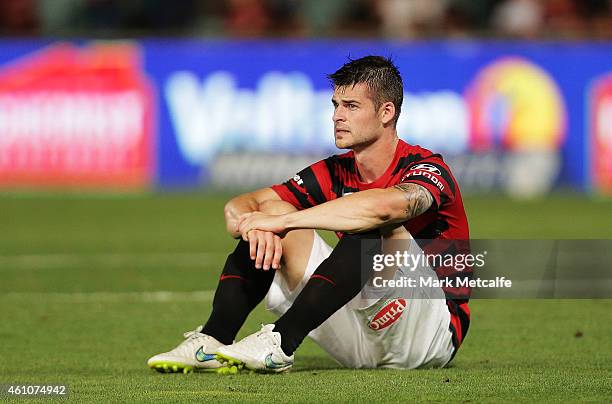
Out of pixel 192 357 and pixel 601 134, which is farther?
pixel 601 134

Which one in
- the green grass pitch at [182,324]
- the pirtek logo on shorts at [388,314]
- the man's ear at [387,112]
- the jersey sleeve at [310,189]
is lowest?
the green grass pitch at [182,324]

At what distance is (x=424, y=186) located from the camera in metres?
5.78

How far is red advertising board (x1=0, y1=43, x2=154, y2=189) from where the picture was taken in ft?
57.1

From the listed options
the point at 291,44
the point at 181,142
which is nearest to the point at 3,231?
the point at 181,142

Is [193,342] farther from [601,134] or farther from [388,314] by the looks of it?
[601,134]

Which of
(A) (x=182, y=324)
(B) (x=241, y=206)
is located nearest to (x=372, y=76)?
(B) (x=241, y=206)

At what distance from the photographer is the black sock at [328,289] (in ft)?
18.5

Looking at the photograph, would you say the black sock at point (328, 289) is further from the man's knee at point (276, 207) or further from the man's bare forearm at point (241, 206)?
the man's bare forearm at point (241, 206)

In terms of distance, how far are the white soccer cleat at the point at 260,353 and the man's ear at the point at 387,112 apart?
1.12 meters

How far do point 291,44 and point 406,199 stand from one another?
12.3m

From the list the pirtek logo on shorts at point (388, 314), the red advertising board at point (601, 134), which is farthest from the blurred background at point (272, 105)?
the pirtek logo on shorts at point (388, 314)

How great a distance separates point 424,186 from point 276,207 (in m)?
0.73

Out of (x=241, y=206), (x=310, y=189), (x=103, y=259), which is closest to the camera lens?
(x=241, y=206)

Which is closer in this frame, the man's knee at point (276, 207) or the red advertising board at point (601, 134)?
the man's knee at point (276, 207)
